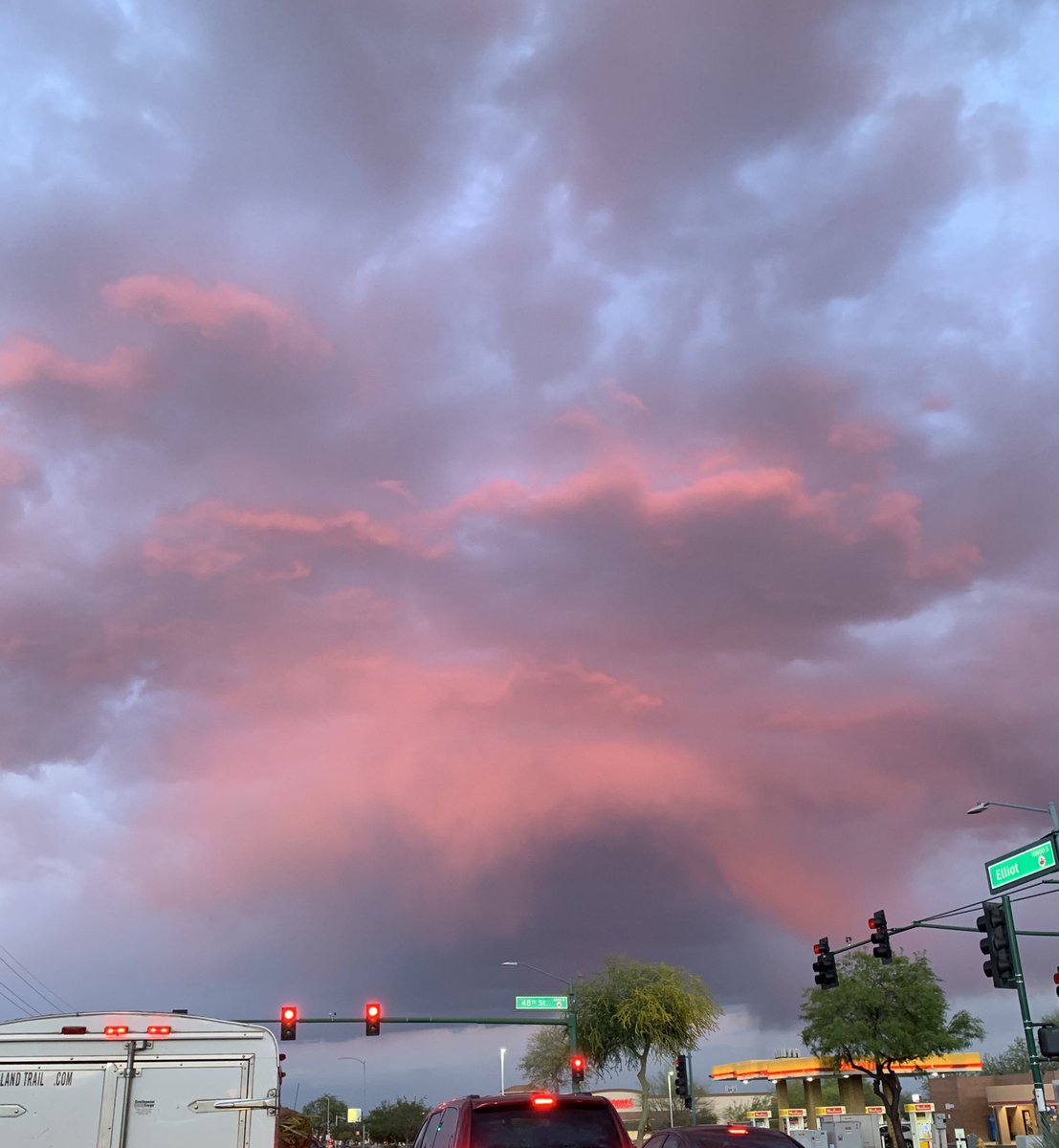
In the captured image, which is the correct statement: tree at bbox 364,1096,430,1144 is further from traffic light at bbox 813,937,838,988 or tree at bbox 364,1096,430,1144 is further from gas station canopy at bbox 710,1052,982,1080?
traffic light at bbox 813,937,838,988

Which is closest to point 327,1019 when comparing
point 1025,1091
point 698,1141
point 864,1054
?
point 864,1054

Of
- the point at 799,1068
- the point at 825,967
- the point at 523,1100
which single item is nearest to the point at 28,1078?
the point at 523,1100

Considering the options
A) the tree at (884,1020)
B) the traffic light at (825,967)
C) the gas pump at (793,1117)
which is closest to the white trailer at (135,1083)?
the traffic light at (825,967)

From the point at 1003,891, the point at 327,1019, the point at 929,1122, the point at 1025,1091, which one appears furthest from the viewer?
the point at 929,1122

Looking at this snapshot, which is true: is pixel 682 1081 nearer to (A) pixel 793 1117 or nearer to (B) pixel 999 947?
(B) pixel 999 947

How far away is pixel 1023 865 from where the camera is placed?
32969 mm

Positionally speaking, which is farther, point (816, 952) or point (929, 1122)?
point (929, 1122)

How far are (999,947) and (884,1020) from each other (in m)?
40.3

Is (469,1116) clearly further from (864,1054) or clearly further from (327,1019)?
(864,1054)

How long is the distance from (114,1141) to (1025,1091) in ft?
302

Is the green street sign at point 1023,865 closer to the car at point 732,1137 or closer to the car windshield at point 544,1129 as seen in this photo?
the car at point 732,1137

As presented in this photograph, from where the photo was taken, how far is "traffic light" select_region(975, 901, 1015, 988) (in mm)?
31406

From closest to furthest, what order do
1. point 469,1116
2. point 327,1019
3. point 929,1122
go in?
1. point 469,1116
2. point 327,1019
3. point 929,1122

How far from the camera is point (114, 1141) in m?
13.1
